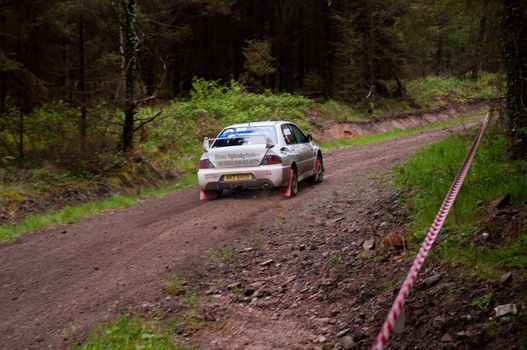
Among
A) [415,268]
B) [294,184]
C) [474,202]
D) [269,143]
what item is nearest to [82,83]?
[269,143]

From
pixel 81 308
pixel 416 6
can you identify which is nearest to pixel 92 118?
pixel 416 6

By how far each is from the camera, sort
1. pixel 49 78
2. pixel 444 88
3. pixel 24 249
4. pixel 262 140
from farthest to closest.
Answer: pixel 444 88
pixel 49 78
pixel 262 140
pixel 24 249

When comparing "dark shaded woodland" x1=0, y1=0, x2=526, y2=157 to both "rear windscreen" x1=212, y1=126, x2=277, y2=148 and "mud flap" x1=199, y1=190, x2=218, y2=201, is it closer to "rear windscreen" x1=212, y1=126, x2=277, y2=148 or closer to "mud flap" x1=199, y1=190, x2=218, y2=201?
"rear windscreen" x1=212, y1=126, x2=277, y2=148

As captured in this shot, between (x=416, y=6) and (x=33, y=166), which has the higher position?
(x=416, y=6)

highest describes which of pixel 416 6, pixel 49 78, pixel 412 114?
pixel 416 6

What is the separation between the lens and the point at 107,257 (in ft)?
25.4

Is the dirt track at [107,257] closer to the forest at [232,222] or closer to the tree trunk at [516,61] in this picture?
the forest at [232,222]

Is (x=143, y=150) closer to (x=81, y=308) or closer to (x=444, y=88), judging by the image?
(x=81, y=308)

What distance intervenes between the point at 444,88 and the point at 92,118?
1253 inches

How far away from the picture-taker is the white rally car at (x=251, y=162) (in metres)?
11.2

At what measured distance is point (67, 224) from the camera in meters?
10.7

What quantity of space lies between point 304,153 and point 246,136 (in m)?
1.66

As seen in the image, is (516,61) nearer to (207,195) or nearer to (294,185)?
(294,185)

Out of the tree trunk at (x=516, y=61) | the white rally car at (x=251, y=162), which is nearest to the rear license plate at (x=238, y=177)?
the white rally car at (x=251, y=162)
